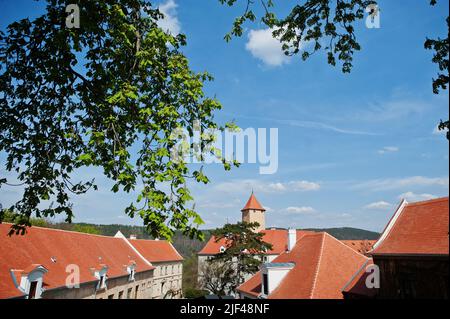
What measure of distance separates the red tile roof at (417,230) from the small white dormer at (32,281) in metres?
21.7

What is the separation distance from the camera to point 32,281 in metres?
21.9

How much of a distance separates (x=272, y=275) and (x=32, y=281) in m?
17.9

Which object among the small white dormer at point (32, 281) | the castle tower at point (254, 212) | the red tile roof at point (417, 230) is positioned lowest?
the small white dormer at point (32, 281)

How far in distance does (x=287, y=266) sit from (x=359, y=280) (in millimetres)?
7051

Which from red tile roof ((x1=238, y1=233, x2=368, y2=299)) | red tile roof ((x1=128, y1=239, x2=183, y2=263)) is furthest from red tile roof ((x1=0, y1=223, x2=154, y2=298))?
red tile roof ((x1=238, y1=233, x2=368, y2=299))

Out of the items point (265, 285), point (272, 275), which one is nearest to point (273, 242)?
point (265, 285)

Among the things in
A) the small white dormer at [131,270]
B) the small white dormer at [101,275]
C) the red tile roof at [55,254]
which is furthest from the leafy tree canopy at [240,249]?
the small white dormer at [131,270]

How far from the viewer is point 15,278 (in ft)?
68.5

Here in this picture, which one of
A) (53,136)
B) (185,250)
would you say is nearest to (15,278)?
(53,136)

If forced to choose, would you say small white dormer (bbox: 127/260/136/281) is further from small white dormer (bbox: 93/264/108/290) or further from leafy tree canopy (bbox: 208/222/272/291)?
leafy tree canopy (bbox: 208/222/272/291)

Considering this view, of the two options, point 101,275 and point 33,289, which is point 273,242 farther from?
point 33,289

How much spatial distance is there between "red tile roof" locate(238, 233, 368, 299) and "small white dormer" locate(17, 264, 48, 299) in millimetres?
17053

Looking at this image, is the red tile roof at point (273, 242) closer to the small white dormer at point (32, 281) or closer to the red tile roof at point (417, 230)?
the small white dormer at point (32, 281)

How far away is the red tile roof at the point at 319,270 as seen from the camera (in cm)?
2225
